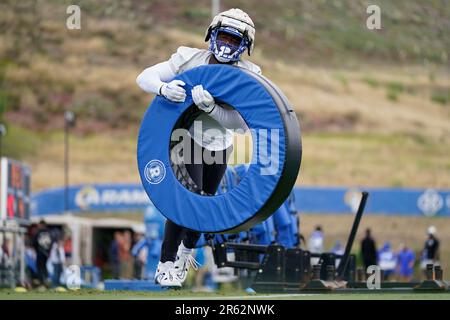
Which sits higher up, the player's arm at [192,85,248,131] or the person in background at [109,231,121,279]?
the player's arm at [192,85,248,131]

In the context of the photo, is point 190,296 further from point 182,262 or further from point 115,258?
point 115,258

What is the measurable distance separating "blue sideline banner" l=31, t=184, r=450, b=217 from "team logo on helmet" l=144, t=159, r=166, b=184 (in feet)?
91.1

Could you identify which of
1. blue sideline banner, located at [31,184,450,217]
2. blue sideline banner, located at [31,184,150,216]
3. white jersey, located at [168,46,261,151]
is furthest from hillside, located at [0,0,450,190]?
white jersey, located at [168,46,261,151]

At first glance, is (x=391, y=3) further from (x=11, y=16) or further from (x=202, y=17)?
(x=11, y=16)

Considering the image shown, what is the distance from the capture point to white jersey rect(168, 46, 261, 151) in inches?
335

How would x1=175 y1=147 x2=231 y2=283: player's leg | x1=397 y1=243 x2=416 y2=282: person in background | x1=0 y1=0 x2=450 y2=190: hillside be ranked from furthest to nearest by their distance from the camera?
x1=0 y1=0 x2=450 y2=190: hillside
x1=397 y1=243 x2=416 y2=282: person in background
x1=175 y1=147 x2=231 y2=283: player's leg

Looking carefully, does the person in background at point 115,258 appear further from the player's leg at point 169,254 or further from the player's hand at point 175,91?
the player's hand at point 175,91

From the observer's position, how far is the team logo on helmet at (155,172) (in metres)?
8.44

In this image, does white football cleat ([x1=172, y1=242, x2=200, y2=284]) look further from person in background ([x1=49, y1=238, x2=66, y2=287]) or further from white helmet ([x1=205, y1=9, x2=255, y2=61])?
person in background ([x1=49, y1=238, x2=66, y2=287])

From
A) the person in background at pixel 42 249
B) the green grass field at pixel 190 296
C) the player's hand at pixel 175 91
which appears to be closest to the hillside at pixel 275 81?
the person in background at pixel 42 249

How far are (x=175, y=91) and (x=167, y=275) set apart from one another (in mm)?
1573

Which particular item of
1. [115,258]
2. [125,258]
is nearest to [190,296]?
[115,258]

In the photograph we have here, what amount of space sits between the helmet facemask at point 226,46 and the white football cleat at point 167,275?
1.75 m
